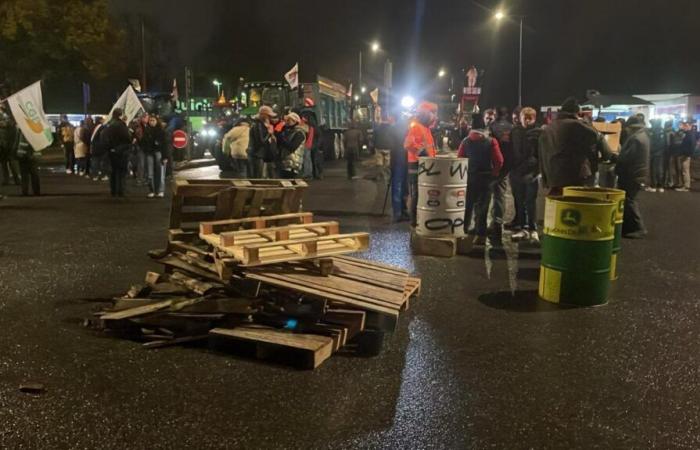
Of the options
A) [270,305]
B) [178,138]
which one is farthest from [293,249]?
[178,138]

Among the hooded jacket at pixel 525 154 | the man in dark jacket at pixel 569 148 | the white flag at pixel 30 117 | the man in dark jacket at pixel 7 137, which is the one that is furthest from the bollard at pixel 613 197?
the man in dark jacket at pixel 7 137

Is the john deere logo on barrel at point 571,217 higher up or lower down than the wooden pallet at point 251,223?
higher up

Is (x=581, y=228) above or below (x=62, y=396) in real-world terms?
above

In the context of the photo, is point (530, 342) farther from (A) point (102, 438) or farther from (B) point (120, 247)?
(B) point (120, 247)

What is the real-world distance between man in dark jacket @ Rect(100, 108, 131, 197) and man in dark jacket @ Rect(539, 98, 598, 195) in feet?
32.6

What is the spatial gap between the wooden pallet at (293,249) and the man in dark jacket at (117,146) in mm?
10280

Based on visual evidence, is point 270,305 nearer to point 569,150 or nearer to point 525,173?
point 569,150

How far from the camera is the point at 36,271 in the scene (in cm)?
829

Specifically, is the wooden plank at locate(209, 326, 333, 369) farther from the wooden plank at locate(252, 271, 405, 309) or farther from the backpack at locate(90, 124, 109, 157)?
the backpack at locate(90, 124, 109, 157)

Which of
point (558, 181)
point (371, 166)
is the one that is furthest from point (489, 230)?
point (371, 166)

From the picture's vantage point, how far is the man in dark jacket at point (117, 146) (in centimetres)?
1518

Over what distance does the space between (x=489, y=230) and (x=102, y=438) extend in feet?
27.0

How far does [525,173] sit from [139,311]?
6834mm

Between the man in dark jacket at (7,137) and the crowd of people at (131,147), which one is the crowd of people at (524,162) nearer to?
the crowd of people at (131,147)
